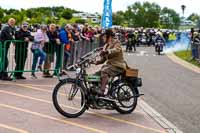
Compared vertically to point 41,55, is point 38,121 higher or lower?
lower

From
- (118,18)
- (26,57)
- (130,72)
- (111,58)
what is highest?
(118,18)

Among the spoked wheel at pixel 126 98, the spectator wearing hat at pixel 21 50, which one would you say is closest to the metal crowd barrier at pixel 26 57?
the spectator wearing hat at pixel 21 50

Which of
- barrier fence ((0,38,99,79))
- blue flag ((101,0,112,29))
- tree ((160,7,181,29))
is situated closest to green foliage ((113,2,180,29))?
tree ((160,7,181,29))

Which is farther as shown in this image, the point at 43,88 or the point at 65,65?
the point at 65,65

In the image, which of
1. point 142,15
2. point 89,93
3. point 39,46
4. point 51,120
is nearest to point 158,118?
point 89,93

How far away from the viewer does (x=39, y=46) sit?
632 inches

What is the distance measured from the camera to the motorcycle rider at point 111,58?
1037 cm

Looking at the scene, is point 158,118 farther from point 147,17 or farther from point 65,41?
point 147,17

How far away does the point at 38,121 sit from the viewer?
Answer: 30.8 ft

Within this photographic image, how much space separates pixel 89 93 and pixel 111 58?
89cm

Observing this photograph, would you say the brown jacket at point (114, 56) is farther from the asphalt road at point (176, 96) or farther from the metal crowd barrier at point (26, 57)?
the metal crowd barrier at point (26, 57)

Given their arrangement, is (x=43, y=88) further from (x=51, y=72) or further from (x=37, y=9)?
(x=37, y=9)

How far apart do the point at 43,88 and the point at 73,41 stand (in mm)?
5763

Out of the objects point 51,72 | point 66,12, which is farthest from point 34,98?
point 66,12
